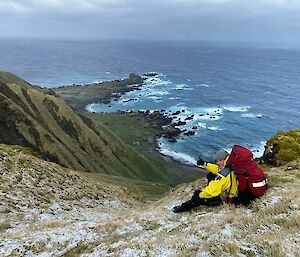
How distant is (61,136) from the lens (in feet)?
258

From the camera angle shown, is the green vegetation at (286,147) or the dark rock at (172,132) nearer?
the green vegetation at (286,147)

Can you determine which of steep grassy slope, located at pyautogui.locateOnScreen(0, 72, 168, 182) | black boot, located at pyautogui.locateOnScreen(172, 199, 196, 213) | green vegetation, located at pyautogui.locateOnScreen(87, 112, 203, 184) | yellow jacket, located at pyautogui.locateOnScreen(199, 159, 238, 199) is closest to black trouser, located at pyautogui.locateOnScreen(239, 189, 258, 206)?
yellow jacket, located at pyautogui.locateOnScreen(199, 159, 238, 199)

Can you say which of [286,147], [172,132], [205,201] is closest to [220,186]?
[205,201]

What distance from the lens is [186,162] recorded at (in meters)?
102

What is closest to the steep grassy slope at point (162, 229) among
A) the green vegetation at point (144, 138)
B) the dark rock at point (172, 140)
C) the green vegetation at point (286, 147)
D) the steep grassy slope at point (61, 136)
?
the green vegetation at point (286, 147)

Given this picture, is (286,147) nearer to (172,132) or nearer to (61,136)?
(61,136)

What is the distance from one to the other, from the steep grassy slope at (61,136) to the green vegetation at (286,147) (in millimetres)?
50033

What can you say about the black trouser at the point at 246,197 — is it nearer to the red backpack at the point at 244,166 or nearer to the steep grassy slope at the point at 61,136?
the red backpack at the point at 244,166

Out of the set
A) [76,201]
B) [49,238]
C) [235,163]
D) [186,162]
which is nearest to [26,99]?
[186,162]

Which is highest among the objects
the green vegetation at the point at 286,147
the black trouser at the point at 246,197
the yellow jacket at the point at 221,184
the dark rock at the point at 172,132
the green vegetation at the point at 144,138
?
the yellow jacket at the point at 221,184

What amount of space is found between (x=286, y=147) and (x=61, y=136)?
6018cm

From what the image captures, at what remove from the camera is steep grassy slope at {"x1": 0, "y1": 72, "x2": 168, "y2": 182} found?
71.1 m

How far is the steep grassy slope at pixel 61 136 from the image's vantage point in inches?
2798

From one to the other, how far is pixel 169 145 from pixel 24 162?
85.2 meters
